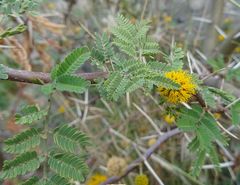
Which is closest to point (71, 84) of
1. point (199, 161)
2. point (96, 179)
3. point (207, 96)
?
point (207, 96)

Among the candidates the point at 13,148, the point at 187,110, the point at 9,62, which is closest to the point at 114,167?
the point at 187,110

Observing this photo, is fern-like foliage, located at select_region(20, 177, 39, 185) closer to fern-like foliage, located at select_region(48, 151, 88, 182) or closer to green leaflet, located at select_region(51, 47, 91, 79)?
fern-like foliage, located at select_region(48, 151, 88, 182)

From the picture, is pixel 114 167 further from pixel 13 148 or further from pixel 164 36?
pixel 164 36

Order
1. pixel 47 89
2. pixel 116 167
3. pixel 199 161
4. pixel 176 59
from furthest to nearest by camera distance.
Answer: pixel 116 167, pixel 199 161, pixel 176 59, pixel 47 89

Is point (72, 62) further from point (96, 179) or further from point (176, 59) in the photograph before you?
point (96, 179)

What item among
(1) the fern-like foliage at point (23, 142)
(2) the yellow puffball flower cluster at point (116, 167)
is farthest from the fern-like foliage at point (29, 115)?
(2) the yellow puffball flower cluster at point (116, 167)

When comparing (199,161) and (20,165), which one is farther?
(199,161)
